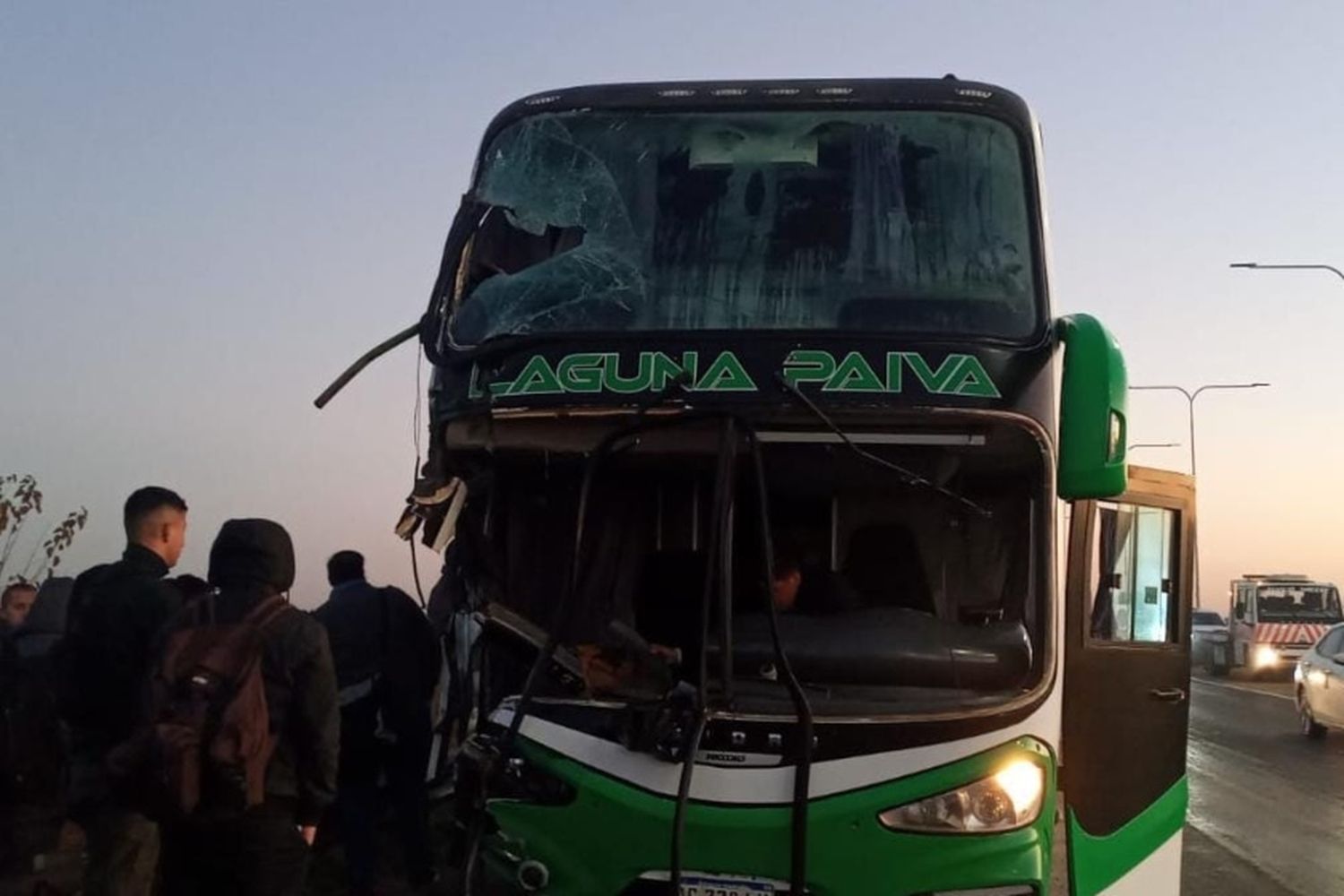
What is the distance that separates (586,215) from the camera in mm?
6824

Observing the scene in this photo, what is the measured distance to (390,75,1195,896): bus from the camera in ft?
18.2

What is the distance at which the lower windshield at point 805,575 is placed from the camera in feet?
19.4

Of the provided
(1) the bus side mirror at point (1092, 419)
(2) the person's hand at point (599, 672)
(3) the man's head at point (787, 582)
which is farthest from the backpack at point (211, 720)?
(1) the bus side mirror at point (1092, 419)

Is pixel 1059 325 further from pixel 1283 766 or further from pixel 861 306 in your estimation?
pixel 1283 766

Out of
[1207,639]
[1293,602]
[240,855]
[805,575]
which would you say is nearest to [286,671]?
[240,855]

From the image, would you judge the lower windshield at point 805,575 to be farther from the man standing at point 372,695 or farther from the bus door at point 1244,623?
the bus door at point 1244,623

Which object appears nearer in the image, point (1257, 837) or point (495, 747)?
point (495, 747)

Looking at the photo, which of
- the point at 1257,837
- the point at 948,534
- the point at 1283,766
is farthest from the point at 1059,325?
the point at 1283,766

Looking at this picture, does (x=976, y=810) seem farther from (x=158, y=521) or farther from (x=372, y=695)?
(x=372, y=695)

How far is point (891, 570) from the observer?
7.17 metres

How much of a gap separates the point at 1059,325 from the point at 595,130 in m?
2.23

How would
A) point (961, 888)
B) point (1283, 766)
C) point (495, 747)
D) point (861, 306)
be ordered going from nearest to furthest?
point (961, 888), point (495, 747), point (861, 306), point (1283, 766)

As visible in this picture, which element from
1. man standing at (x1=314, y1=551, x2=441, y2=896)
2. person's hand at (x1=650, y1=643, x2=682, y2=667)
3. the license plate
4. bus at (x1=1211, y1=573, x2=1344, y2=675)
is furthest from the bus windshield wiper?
bus at (x1=1211, y1=573, x2=1344, y2=675)

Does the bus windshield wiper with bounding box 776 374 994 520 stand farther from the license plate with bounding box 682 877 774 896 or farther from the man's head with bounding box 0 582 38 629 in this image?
the man's head with bounding box 0 582 38 629
